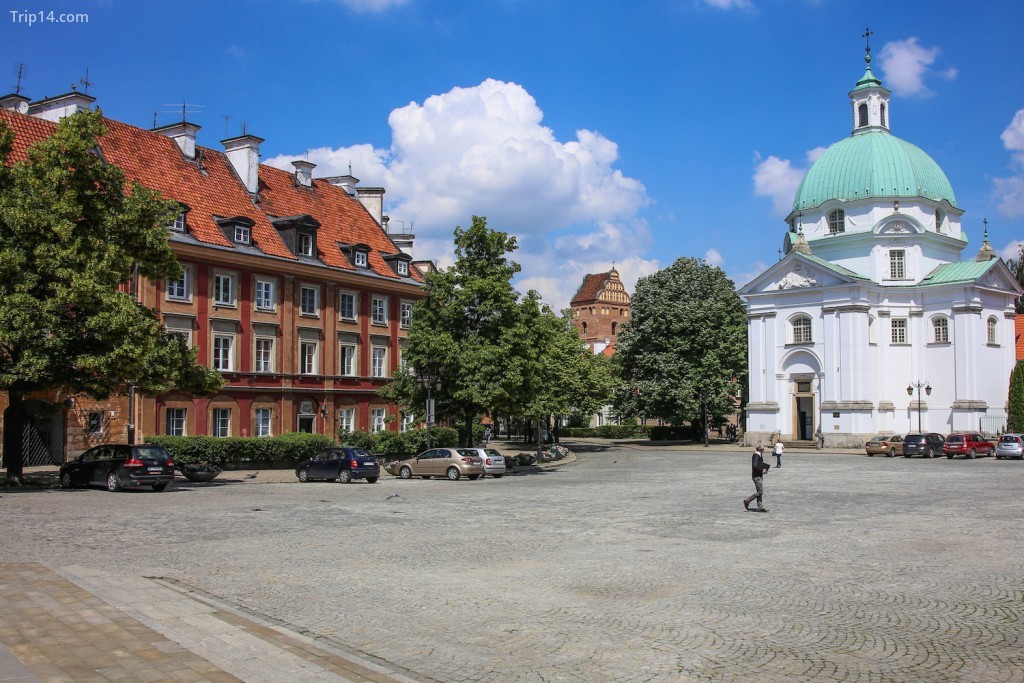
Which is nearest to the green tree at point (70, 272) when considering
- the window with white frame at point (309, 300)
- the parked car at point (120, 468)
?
the parked car at point (120, 468)

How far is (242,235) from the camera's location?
147ft

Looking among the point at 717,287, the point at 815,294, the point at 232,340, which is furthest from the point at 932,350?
the point at 232,340

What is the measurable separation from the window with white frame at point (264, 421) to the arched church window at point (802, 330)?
40.9 m

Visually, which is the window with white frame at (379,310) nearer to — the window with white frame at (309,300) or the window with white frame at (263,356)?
the window with white frame at (309,300)

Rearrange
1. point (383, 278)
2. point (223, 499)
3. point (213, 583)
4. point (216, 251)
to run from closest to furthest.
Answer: point (213, 583)
point (223, 499)
point (216, 251)
point (383, 278)

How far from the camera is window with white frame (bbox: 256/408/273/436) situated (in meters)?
44.4

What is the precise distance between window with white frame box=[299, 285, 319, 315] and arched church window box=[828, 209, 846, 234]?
4357 cm

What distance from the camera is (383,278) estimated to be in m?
51.2

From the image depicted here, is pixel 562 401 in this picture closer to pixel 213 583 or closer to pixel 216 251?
pixel 216 251

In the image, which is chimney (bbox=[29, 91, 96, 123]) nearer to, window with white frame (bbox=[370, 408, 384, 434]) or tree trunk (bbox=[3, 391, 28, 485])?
tree trunk (bbox=[3, 391, 28, 485])

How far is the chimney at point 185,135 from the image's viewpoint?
47.1 meters

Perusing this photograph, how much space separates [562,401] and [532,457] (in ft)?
36.8

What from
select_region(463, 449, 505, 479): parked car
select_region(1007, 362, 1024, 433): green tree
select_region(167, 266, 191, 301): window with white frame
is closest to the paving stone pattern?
select_region(463, 449, 505, 479): parked car

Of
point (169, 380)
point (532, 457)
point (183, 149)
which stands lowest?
point (532, 457)
